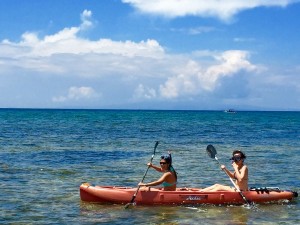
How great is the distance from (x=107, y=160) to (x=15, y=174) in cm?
720

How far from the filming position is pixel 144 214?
14.2 metres

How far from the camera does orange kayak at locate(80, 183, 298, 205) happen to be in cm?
1518

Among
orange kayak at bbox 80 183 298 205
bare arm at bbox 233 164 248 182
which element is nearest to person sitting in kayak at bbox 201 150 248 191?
bare arm at bbox 233 164 248 182

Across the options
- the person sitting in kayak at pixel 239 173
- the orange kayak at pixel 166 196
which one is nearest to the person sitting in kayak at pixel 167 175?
the orange kayak at pixel 166 196

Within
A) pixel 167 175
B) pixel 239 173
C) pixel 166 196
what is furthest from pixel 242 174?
pixel 166 196

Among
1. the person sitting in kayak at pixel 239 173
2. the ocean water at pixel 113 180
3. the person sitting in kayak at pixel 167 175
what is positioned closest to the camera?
the ocean water at pixel 113 180

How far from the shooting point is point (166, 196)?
598 inches

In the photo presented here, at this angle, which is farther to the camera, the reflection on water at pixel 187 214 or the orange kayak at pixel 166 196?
the orange kayak at pixel 166 196

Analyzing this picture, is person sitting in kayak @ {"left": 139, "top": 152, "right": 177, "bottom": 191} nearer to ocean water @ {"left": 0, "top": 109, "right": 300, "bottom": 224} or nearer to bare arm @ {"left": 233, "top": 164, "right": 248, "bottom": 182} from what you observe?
ocean water @ {"left": 0, "top": 109, "right": 300, "bottom": 224}

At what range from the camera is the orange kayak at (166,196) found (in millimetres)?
15180

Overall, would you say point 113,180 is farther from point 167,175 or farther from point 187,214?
point 187,214

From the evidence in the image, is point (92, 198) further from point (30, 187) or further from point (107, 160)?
point (107, 160)

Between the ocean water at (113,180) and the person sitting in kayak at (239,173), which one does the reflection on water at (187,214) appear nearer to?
the ocean water at (113,180)

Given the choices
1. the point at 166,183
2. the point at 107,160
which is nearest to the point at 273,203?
the point at 166,183
